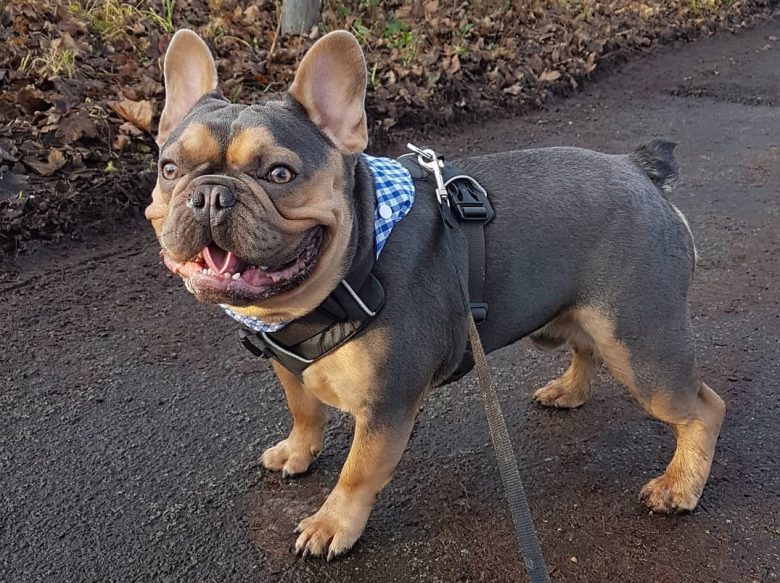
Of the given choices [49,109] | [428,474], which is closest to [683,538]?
[428,474]

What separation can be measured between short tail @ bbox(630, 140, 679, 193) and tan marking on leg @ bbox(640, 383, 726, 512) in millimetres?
951

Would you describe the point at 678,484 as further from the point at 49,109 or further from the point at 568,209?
the point at 49,109

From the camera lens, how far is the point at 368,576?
10.8ft

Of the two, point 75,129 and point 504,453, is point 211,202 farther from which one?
point 75,129

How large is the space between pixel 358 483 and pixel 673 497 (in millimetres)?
1434

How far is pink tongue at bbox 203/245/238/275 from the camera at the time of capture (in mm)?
2648

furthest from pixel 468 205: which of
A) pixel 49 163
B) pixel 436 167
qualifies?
pixel 49 163

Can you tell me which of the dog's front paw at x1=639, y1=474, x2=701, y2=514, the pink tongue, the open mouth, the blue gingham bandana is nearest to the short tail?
the blue gingham bandana

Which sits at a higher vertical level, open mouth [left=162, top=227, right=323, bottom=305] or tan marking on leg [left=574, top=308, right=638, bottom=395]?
open mouth [left=162, top=227, right=323, bottom=305]

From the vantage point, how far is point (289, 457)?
3824 mm

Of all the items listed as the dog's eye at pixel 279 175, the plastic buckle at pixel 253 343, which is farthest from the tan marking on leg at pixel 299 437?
the dog's eye at pixel 279 175

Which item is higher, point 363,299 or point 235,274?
point 235,274

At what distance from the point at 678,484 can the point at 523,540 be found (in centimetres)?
129

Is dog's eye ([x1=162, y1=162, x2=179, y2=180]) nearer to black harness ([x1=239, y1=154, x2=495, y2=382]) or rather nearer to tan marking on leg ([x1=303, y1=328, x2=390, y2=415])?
black harness ([x1=239, y1=154, x2=495, y2=382])
